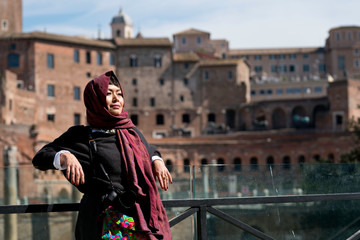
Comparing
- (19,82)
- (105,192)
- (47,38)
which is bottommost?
(105,192)

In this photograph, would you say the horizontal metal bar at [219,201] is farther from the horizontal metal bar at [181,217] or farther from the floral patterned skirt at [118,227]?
the floral patterned skirt at [118,227]

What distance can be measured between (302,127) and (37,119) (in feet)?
89.9

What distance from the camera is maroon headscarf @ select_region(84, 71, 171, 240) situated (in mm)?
4758

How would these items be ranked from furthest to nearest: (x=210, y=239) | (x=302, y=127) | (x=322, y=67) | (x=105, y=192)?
(x=322, y=67) → (x=302, y=127) → (x=210, y=239) → (x=105, y=192)

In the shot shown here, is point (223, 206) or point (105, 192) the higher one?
point (105, 192)

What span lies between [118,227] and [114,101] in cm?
113

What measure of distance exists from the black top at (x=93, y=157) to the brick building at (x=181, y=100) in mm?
40824

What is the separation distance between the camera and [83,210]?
480cm

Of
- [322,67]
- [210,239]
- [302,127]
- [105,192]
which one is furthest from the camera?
[322,67]

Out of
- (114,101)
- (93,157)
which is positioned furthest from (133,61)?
(93,157)

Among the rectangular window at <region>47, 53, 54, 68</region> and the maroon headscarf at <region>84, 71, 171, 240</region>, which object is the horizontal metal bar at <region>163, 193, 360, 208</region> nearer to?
the maroon headscarf at <region>84, 71, 171, 240</region>

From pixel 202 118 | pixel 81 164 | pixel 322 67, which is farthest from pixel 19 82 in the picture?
pixel 81 164

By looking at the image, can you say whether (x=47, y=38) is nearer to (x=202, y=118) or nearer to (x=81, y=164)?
(x=202, y=118)

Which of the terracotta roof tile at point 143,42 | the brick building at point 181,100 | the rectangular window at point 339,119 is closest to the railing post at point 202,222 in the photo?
the brick building at point 181,100
